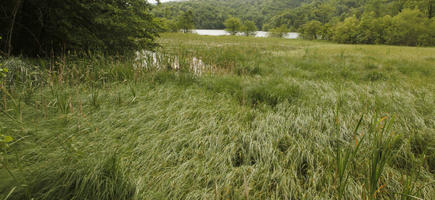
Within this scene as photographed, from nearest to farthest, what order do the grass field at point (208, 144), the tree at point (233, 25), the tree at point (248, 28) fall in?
the grass field at point (208, 144) → the tree at point (233, 25) → the tree at point (248, 28)

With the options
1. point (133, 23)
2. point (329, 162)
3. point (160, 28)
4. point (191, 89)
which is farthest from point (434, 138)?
point (160, 28)

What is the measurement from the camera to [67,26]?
14.1ft

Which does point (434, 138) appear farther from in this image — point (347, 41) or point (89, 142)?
point (347, 41)

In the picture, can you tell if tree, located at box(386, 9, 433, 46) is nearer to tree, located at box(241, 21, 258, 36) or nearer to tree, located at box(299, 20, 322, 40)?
tree, located at box(299, 20, 322, 40)

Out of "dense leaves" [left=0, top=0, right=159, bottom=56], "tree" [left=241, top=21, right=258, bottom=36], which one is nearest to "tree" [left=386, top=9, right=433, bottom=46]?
"dense leaves" [left=0, top=0, right=159, bottom=56]

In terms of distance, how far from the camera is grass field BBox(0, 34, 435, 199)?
1343 mm

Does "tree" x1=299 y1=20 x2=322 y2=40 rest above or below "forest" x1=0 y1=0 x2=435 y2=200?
above

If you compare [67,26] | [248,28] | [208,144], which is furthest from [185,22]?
[208,144]

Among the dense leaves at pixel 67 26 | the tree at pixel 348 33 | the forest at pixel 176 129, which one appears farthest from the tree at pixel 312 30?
the dense leaves at pixel 67 26

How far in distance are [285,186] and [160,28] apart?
655cm

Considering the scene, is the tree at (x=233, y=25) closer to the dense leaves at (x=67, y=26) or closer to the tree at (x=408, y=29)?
the tree at (x=408, y=29)

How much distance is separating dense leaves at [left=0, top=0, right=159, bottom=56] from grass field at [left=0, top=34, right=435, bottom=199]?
134 cm

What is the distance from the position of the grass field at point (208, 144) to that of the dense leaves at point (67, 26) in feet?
4.41

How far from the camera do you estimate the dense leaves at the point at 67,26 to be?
408cm
